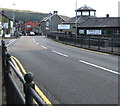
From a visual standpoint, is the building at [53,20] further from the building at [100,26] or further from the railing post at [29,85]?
the railing post at [29,85]

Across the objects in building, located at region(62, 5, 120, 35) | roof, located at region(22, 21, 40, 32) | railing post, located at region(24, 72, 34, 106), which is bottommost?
railing post, located at region(24, 72, 34, 106)

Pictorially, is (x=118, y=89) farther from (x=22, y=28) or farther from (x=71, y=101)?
(x=22, y=28)

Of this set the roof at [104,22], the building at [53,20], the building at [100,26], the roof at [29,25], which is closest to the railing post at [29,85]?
the building at [100,26]

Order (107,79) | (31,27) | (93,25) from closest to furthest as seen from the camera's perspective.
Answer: (107,79) → (93,25) → (31,27)

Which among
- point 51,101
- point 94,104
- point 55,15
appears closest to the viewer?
point 94,104

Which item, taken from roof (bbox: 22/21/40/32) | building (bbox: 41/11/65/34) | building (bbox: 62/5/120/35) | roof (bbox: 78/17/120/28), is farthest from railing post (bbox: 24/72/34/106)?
roof (bbox: 22/21/40/32)

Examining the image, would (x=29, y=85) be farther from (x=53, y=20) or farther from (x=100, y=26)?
(x=53, y=20)

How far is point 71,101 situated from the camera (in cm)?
599

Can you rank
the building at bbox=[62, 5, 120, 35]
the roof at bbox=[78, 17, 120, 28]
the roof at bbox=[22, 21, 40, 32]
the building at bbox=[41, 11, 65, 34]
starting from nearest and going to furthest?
the building at bbox=[62, 5, 120, 35], the roof at bbox=[78, 17, 120, 28], the building at bbox=[41, 11, 65, 34], the roof at bbox=[22, 21, 40, 32]

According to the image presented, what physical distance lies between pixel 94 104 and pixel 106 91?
1.37m

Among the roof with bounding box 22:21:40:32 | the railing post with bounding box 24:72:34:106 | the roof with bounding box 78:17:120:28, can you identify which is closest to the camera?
the railing post with bounding box 24:72:34:106

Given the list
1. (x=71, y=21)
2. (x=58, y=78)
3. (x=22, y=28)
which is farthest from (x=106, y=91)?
(x=22, y=28)

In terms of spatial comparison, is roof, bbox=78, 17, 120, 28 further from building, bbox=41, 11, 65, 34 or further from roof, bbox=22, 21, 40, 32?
roof, bbox=22, 21, 40, 32

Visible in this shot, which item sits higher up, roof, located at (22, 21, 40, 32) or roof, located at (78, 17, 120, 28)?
roof, located at (22, 21, 40, 32)
